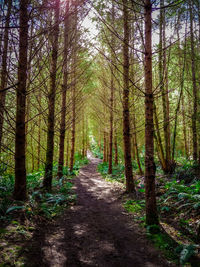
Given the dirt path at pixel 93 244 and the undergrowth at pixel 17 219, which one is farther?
the dirt path at pixel 93 244

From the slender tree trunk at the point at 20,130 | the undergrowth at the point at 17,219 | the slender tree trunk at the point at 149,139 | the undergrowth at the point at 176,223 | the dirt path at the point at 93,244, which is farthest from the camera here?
the slender tree trunk at the point at 20,130

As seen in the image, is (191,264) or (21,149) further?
(21,149)

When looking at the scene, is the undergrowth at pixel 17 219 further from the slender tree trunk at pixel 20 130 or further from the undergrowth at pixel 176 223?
the undergrowth at pixel 176 223

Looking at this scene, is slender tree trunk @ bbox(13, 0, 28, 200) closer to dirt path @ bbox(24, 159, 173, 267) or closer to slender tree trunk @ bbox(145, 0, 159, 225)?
dirt path @ bbox(24, 159, 173, 267)

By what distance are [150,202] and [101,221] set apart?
1409 mm

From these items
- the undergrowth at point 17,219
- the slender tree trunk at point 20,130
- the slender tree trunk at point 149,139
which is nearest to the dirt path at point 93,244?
the undergrowth at point 17,219

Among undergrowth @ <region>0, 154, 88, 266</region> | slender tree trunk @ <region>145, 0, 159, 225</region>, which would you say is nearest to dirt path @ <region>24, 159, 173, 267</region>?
undergrowth @ <region>0, 154, 88, 266</region>

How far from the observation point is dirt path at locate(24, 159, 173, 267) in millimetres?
2449

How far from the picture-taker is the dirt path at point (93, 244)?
245 cm

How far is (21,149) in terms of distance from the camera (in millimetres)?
4117

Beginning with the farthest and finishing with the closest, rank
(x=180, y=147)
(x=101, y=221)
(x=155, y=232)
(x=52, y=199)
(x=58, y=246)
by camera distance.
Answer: (x=180, y=147), (x=52, y=199), (x=101, y=221), (x=155, y=232), (x=58, y=246)

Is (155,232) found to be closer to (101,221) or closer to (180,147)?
(101,221)

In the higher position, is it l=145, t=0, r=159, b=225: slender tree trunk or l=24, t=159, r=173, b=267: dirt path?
l=145, t=0, r=159, b=225: slender tree trunk

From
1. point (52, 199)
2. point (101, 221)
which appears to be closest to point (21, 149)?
point (52, 199)
